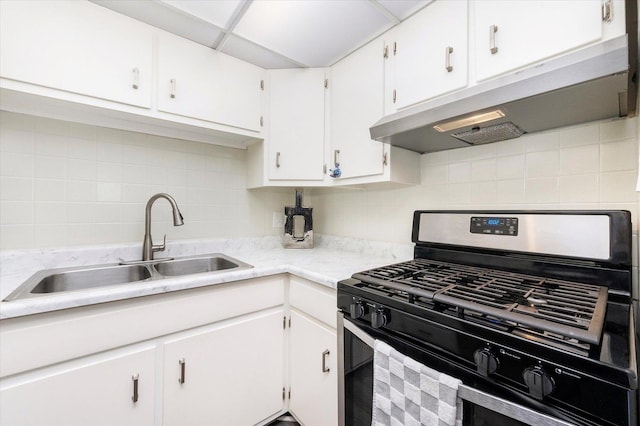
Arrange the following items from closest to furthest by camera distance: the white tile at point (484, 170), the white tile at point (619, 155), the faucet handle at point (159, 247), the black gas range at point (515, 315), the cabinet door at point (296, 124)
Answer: the black gas range at point (515, 315) < the white tile at point (619, 155) < the white tile at point (484, 170) < the faucet handle at point (159, 247) < the cabinet door at point (296, 124)

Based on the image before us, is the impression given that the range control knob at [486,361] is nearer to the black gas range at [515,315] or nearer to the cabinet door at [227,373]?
the black gas range at [515,315]

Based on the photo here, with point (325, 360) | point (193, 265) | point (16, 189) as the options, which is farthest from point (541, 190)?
point (16, 189)

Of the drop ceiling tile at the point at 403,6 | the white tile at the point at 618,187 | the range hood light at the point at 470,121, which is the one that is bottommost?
the white tile at the point at 618,187

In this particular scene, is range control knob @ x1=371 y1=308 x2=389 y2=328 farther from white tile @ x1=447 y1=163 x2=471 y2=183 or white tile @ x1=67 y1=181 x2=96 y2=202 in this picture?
white tile @ x1=67 y1=181 x2=96 y2=202

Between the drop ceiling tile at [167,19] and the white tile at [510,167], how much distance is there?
1.57 m

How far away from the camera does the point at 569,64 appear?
2.43 ft

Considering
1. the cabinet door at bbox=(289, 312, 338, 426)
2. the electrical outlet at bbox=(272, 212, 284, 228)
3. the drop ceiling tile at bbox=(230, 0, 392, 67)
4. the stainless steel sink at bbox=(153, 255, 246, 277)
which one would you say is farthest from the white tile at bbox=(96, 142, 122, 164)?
the cabinet door at bbox=(289, 312, 338, 426)

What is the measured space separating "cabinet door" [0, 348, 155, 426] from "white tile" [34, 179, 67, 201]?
2.96 feet

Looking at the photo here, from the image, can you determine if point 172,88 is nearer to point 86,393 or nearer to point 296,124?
point 296,124

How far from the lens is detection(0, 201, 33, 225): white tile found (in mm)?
1315

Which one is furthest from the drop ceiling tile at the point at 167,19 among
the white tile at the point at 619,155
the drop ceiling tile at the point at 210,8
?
the white tile at the point at 619,155

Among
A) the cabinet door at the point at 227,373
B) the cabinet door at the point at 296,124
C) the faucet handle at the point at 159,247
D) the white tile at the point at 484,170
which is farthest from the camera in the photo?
the cabinet door at the point at 296,124

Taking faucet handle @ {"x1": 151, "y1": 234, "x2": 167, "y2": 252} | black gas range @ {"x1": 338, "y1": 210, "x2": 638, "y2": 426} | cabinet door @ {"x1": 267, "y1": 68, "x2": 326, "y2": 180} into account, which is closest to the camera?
A: black gas range @ {"x1": 338, "y1": 210, "x2": 638, "y2": 426}

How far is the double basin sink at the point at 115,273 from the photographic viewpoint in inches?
48.8
